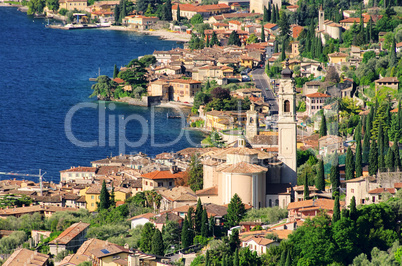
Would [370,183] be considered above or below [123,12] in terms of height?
below

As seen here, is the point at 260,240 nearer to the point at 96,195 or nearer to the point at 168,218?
the point at 168,218

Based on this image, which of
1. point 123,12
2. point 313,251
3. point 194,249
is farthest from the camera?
point 123,12

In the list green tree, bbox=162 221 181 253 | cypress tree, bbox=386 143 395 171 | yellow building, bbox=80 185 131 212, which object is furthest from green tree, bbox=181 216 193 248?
cypress tree, bbox=386 143 395 171

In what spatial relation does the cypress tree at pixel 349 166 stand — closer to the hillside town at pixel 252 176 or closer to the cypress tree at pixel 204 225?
the hillside town at pixel 252 176

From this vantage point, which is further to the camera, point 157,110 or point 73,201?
point 157,110

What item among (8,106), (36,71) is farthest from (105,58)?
(8,106)

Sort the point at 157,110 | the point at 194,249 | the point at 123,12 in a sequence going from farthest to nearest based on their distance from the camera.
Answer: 1. the point at 123,12
2. the point at 157,110
3. the point at 194,249

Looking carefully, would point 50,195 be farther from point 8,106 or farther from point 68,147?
point 8,106
